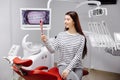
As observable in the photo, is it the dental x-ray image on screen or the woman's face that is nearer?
the woman's face

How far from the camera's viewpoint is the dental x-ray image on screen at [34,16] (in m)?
2.95

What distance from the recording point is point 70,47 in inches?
95.9

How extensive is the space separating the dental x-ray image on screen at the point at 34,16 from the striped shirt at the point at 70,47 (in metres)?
0.60

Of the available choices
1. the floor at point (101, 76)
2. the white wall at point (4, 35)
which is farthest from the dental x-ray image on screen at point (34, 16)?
the floor at point (101, 76)

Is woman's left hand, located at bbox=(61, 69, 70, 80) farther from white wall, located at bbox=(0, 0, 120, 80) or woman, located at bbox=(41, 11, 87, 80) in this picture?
white wall, located at bbox=(0, 0, 120, 80)

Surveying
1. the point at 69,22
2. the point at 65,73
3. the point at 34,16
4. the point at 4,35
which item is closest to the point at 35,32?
the point at 4,35

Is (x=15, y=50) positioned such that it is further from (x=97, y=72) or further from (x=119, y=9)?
(x=119, y=9)

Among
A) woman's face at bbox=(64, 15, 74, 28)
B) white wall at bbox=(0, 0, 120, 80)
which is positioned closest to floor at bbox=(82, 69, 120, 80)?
white wall at bbox=(0, 0, 120, 80)

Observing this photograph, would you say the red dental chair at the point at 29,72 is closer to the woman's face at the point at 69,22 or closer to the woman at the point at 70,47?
the woman at the point at 70,47

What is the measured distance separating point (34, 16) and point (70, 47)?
855 mm

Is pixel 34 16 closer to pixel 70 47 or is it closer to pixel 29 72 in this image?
pixel 70 47

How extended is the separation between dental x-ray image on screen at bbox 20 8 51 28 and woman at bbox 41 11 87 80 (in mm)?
575

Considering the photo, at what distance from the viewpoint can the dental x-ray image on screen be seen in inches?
116

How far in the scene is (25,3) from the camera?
373 centimetres
